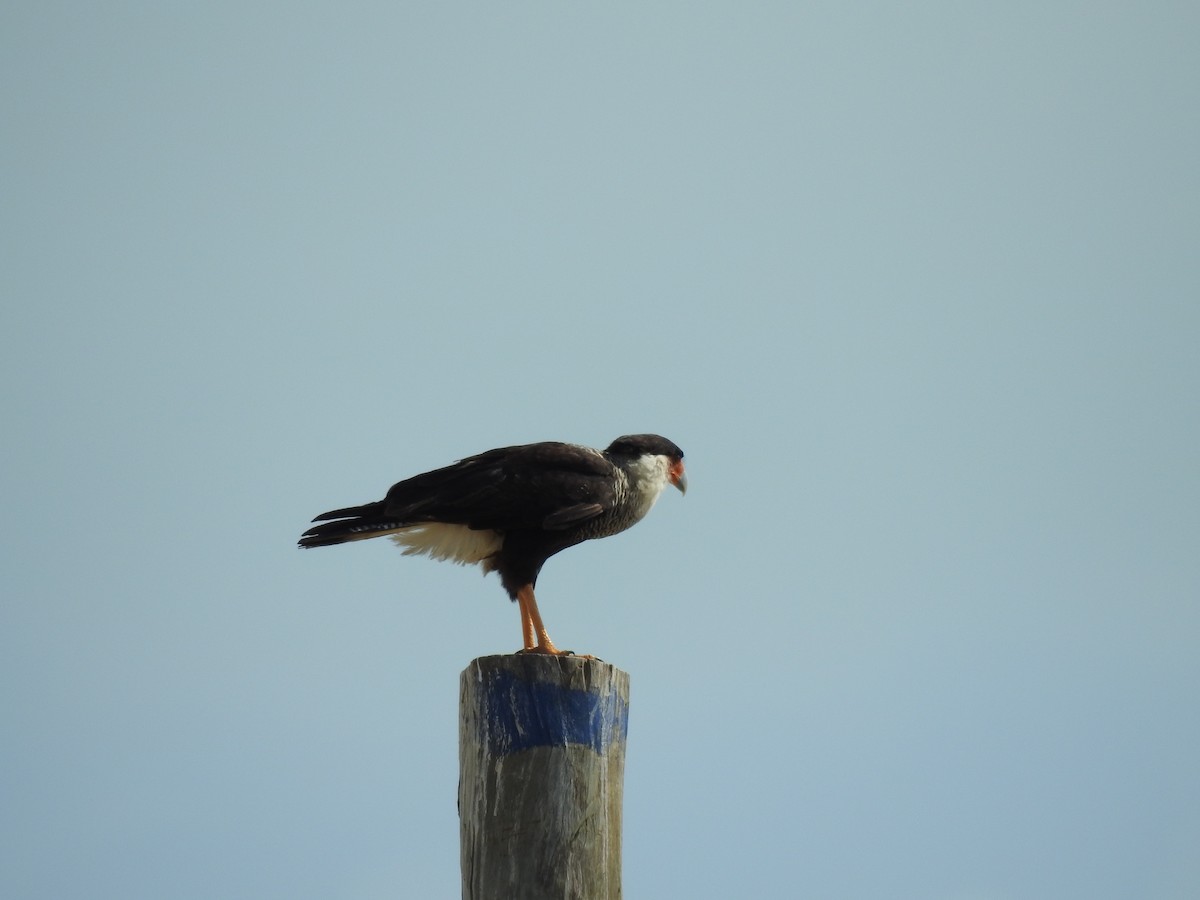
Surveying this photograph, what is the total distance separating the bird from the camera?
21.9 feet

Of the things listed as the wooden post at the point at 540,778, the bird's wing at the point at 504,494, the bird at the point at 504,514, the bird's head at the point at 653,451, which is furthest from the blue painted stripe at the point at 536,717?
the bird's head at the point at 653,451

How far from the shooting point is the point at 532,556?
22.3 feet

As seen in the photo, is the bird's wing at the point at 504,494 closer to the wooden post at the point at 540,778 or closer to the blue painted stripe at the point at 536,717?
the wooden post at the point at 540,778

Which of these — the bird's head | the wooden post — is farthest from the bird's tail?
the wooden post

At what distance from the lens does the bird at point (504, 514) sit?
6688 millimetres

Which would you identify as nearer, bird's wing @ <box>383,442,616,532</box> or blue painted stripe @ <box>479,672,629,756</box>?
blue painted stripe @ <box>479,672,629,756</box>

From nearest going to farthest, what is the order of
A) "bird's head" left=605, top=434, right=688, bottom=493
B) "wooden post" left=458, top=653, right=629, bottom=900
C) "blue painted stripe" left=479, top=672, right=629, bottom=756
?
"wooden post" left=458, top=653, right=629, bottom=900 < "blue painted stripe" left=479, top=672, right=629, bottom=756 < "bird's head" left=605, top=434, right=688, bottom=493

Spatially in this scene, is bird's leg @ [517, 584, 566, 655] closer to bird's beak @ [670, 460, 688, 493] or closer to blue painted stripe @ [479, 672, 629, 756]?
bird's beak @ [670, 460, 688, 493]

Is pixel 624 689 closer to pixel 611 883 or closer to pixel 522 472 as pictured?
pixel 611 883

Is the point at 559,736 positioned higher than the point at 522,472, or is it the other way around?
the point at 522,472

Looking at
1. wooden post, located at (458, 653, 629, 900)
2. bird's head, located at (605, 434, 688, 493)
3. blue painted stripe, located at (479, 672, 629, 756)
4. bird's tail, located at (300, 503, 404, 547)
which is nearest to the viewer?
wooden post, located at (458, 653, 629, 900)

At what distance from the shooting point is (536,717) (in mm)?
4051

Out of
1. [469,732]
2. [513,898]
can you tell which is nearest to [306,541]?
[469,732]

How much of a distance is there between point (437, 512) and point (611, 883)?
9.94 ft
